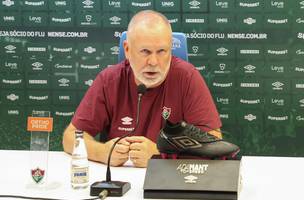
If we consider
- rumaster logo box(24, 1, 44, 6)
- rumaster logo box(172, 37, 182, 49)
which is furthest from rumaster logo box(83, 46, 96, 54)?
rumaster logo box(172, 37, 182, 49)

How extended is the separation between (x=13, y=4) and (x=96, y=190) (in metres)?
2.69

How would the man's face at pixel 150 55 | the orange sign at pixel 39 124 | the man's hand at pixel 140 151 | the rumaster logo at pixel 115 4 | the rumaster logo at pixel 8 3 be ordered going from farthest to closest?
the rumaster logo at pixel 8 3 → the rumaster logo at pixel 115 4 → the man's face at pixel 150 55 → the man's hand at pixel 140 151 → the orange sign at pixel 39 124

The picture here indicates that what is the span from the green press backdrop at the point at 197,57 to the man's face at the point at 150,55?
4.81ft

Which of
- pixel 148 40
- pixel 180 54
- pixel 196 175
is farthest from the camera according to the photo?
pixel 180 54

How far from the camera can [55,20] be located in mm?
3865

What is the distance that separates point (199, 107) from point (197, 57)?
1460 millimetres

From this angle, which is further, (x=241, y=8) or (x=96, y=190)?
(x=241, y=8)

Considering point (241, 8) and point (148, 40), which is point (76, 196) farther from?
point (241, 8)

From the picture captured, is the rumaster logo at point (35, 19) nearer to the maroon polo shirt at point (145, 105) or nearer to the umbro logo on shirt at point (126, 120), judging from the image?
the maroon polo shirt at point (145, 105)

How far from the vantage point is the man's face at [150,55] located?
2.27 meters

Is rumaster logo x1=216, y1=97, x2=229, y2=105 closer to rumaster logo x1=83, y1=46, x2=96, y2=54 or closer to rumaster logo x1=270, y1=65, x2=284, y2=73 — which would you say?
rumaster logo x1=270, y1=65, x2=284, y2=73

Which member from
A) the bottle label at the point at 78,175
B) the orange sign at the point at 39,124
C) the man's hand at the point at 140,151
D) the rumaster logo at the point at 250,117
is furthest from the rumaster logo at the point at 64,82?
the bottle label at the point at 78,175

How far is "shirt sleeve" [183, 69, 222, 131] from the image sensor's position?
2328 millimetres

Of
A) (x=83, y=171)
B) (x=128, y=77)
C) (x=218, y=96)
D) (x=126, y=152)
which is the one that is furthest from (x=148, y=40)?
(x=218, y=96)
